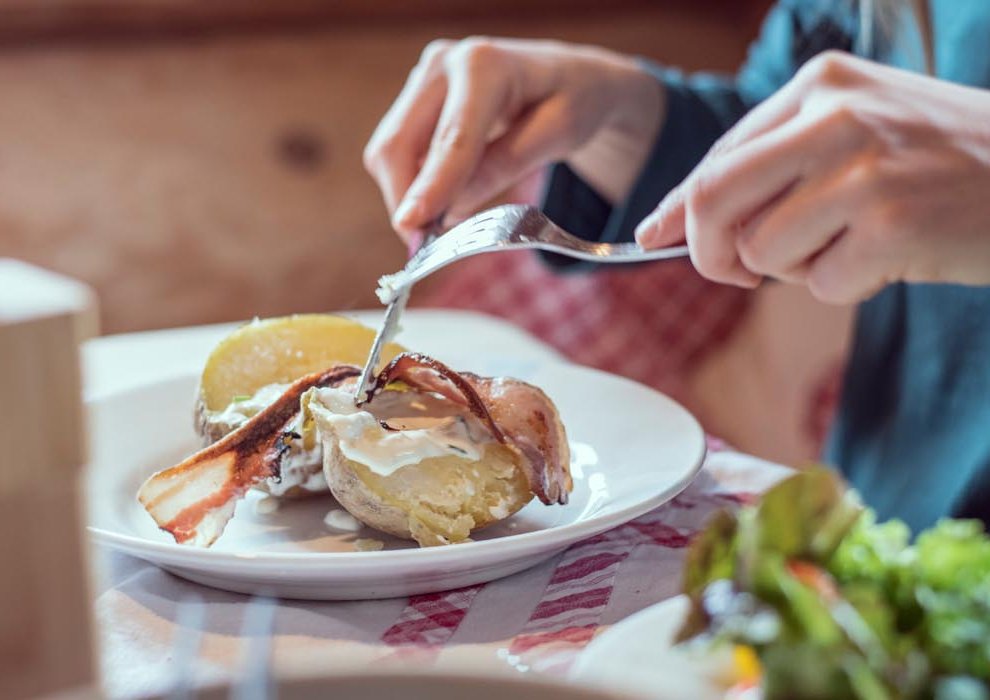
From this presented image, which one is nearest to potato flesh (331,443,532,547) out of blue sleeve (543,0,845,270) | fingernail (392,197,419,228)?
fingernail (392,197,419,228)

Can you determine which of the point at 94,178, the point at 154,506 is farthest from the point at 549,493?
the point at 94,178

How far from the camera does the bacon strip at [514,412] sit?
504 millimetres

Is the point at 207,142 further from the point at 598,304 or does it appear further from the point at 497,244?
the point at 497,244

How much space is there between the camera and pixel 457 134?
0.75 m

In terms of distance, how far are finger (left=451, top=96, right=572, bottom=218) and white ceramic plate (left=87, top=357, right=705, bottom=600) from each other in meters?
0.16

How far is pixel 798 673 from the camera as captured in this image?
0.27 metres

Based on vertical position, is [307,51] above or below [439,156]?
below

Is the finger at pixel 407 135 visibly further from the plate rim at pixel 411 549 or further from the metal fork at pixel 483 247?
the plate rim at pixel 411 549

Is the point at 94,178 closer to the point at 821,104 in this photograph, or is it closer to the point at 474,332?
the point at 474,332

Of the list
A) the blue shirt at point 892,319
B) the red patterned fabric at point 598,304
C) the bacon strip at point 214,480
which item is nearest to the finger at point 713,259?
the bacon strip at point 214,480

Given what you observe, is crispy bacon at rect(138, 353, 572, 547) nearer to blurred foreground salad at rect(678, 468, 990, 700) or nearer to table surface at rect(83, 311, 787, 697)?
table surface at rect(83, 311, 787, 697)

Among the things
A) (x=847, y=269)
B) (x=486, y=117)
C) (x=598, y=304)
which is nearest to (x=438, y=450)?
(x=847, y=269)

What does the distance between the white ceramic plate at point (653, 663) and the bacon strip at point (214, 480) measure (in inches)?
8.2

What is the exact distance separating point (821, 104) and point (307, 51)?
1428 mm
